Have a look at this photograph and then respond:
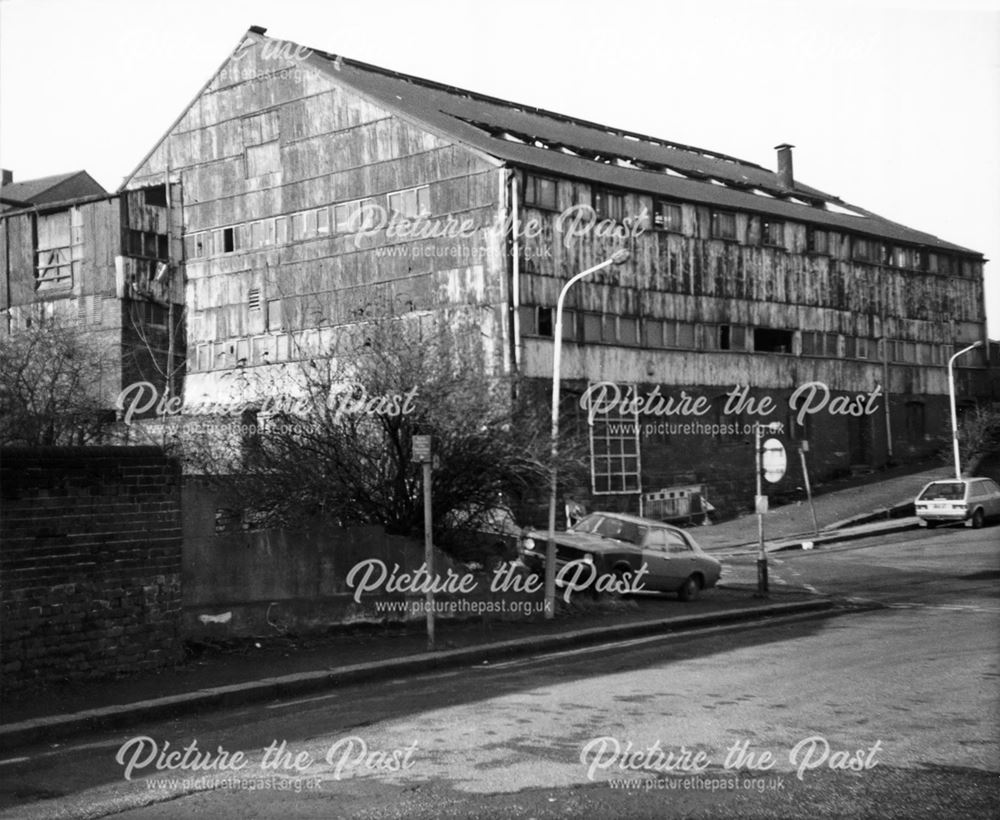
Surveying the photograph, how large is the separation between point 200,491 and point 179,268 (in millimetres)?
32347

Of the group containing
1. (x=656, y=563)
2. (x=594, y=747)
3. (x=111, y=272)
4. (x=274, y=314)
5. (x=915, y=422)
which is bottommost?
(x=594, y=747)

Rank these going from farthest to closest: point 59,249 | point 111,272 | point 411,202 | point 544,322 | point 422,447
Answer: point 59,249 → point 111,272 → point 411,202 → point 544,322 → point 422,447

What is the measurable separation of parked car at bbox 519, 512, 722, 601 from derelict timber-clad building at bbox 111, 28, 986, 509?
1377 centimetres

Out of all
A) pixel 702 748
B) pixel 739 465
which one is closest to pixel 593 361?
pixel 739 465

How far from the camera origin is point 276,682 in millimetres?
11883

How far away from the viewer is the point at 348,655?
13.9 meters

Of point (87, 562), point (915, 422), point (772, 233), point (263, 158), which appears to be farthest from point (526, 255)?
point (87, 562)

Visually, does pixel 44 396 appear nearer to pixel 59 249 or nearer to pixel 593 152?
pixel 59 249

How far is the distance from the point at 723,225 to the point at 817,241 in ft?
20.5

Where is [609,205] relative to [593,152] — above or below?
below

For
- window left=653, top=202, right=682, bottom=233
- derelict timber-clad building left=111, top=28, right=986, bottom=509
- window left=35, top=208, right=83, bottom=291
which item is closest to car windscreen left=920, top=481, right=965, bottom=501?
derelict timber-clad building left=111, top=28, right=986, bottom=509

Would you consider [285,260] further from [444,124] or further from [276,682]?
[276,682]

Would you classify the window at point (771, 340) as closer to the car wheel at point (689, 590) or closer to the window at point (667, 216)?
the window at point (667, 216)

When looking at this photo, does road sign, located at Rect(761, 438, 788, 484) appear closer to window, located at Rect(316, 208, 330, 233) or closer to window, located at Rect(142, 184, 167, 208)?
window, located at Rect(316, 208, 330, 233)
